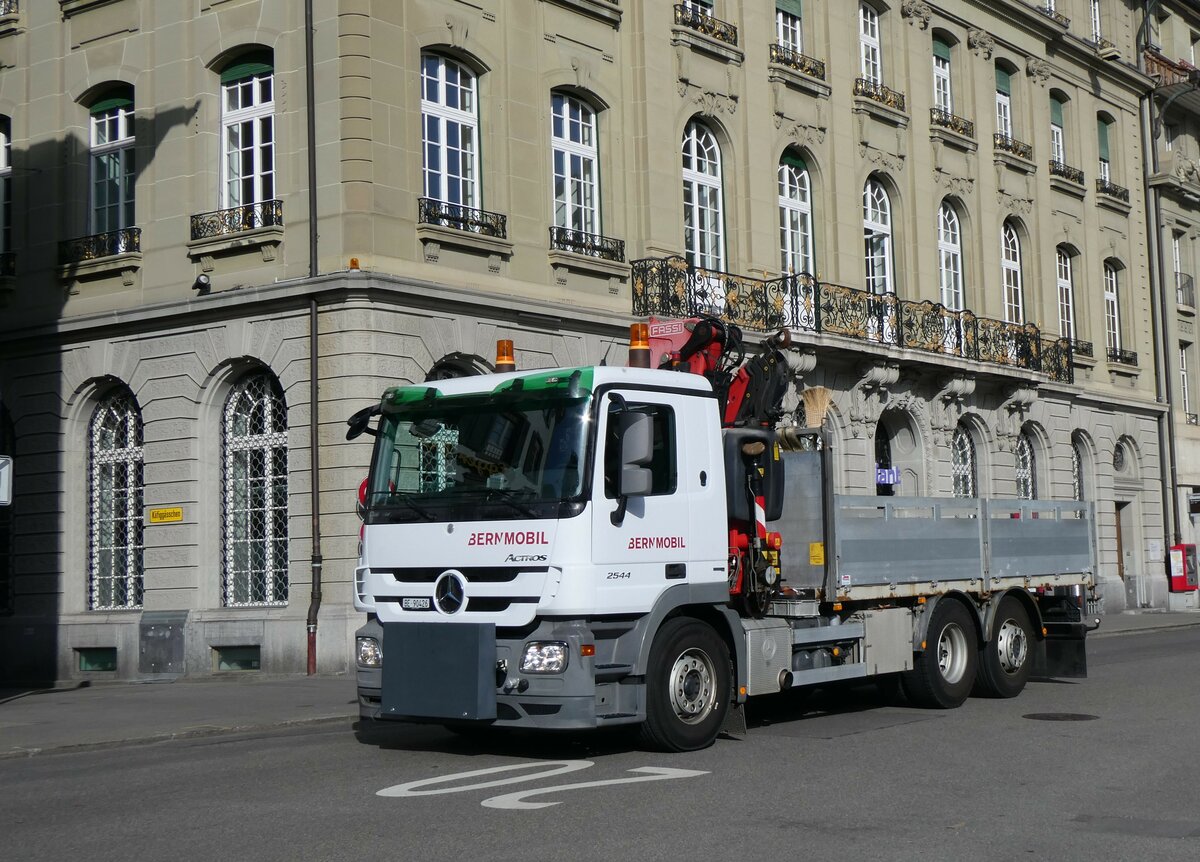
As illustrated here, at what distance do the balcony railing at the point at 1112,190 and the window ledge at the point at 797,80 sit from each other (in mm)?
11690

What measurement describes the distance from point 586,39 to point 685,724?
48.2 feet

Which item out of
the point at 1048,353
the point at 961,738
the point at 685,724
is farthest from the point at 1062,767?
the point at 1048,353

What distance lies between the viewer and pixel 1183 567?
119ft

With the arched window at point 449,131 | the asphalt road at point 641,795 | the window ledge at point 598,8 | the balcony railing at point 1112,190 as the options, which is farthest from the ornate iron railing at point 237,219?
the balcony railing at point 1112,190

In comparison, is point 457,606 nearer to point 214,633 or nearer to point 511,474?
point 511,474

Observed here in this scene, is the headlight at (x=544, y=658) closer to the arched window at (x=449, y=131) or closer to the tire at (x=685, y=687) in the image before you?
the tire at (x=685, y=687)

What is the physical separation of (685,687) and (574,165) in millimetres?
13496

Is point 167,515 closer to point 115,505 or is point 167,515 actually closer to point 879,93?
point 115,505

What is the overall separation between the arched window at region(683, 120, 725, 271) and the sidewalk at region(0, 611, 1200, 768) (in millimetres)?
10053

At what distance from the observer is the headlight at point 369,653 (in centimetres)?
1100

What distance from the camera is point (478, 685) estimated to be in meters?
10.2

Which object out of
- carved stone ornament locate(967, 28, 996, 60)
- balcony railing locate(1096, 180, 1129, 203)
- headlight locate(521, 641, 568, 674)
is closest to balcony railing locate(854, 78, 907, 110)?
carved stone ornament locate(967, 28, 996, 60)

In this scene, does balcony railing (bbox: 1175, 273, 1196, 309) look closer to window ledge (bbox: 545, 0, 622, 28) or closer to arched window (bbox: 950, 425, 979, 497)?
arched window (bbox: 950, 425, 979, 497)

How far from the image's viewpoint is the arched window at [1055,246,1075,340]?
35.3 metres
